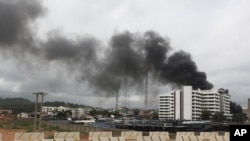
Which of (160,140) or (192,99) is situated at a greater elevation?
(192,99)

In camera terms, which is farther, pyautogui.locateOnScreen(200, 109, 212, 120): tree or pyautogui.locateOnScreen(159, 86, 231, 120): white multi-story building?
pyautogui.locateOnScreen(159, 86, 231, 120): white multi-story building

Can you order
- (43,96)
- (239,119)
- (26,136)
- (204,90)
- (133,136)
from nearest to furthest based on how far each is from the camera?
1. (26,136)
2. (133,136)
3. (43,96)
4. (239,119)
5. (204,90)

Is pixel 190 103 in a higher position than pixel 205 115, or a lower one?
higher

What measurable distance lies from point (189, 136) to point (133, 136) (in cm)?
595

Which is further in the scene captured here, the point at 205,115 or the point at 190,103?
the point at 190,103

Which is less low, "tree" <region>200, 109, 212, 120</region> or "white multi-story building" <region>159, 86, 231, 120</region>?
"white multi-story building" <region>159, 86, 231, 120</region>

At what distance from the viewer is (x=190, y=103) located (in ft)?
579

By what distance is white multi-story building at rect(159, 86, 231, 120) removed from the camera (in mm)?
177875

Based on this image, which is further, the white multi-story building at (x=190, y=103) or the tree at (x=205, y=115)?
the white multi-story building at (x=190, y=103)

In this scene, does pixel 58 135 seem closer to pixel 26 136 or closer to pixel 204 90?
pixel 26 136

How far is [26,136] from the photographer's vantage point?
102 ft

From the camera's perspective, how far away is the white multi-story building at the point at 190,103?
178m

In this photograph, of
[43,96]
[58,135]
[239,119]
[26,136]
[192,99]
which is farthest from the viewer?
[192,99]

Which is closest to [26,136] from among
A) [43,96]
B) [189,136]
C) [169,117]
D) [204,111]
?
[189,136]
